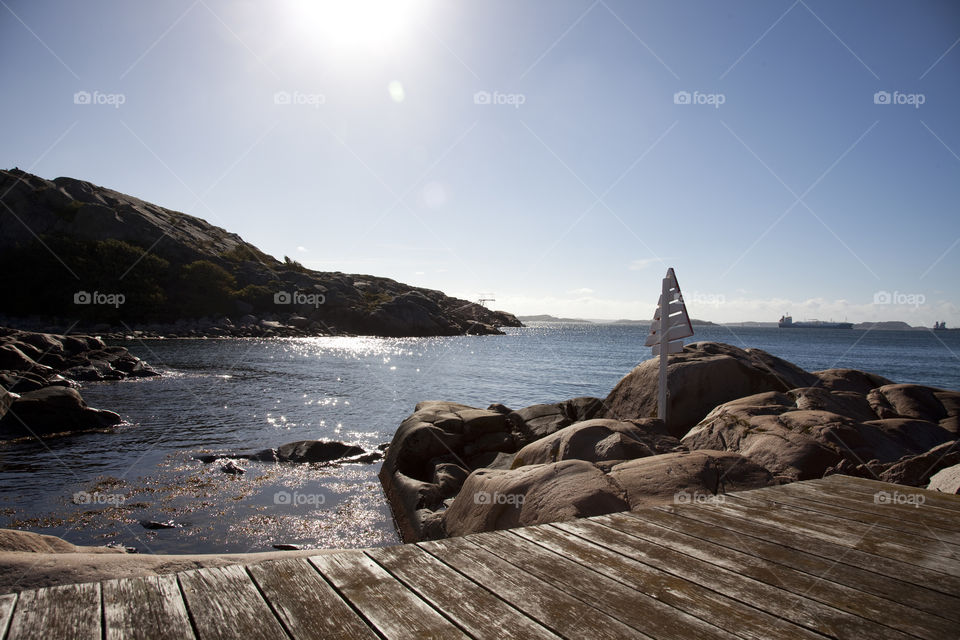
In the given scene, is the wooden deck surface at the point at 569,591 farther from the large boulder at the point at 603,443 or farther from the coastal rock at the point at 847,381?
the coastal rock at the point at 847,381

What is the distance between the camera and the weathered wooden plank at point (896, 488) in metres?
4.53

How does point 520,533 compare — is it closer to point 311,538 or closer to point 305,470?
point 311,538

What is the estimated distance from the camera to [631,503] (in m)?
4.92

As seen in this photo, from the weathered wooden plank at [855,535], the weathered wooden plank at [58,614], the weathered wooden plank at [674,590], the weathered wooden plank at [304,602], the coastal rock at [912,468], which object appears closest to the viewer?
the weathered wooden plank at [58,614]

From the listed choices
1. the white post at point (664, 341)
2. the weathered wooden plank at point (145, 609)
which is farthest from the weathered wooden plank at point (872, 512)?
the white post at point (664, 341)

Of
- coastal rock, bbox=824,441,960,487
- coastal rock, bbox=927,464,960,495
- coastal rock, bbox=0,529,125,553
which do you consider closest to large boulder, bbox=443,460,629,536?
coastal rock, bbox=824,441,960,487

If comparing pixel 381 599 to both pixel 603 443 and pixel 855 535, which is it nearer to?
pixel 855 535

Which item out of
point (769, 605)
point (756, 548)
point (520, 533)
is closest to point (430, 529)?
point (520, 533)

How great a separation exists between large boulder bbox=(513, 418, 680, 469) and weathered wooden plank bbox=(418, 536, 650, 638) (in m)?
4.33

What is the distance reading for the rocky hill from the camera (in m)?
64.6

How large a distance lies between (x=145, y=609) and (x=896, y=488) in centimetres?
591

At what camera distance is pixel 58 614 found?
226 cm

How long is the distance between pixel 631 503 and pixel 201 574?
3641 millimetres

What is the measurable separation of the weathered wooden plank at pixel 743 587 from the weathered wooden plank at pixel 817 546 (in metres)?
0.75
